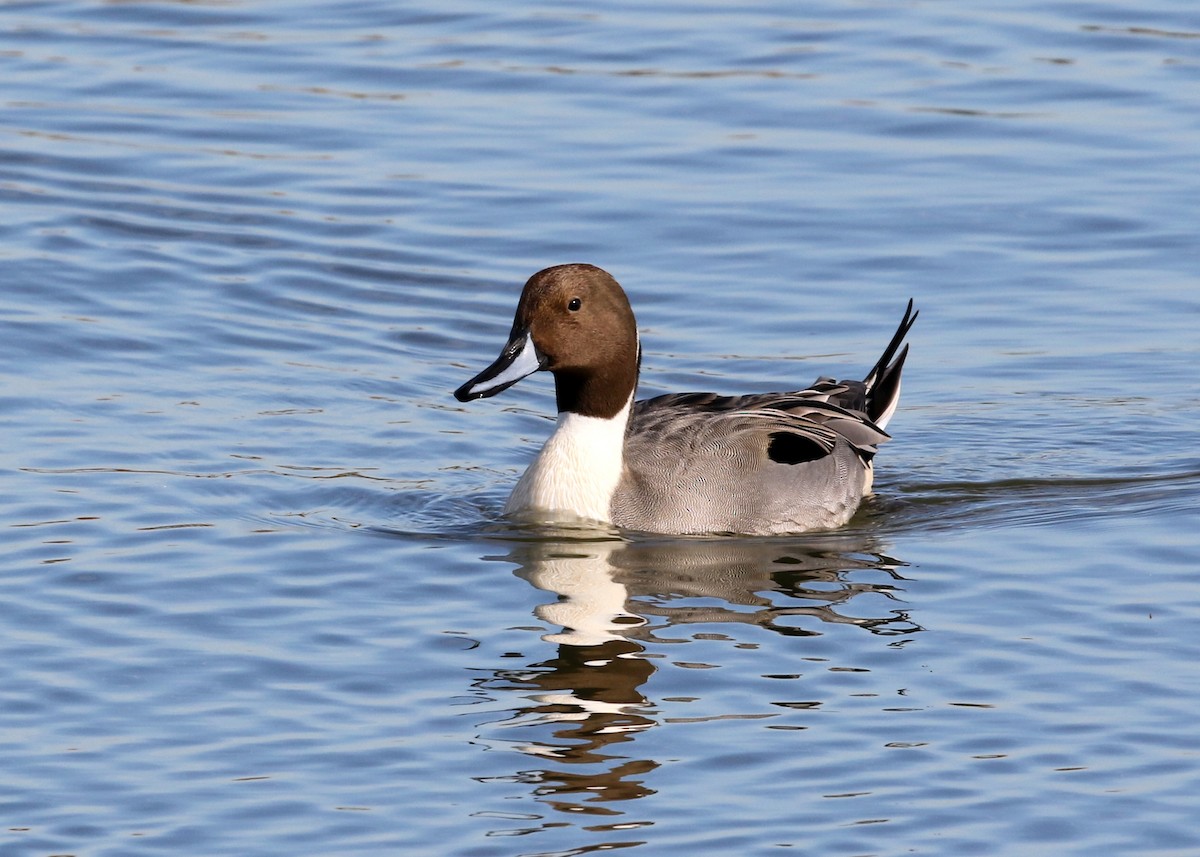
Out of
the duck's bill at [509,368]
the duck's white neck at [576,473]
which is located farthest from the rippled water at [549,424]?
the duck's bill at [509,368]

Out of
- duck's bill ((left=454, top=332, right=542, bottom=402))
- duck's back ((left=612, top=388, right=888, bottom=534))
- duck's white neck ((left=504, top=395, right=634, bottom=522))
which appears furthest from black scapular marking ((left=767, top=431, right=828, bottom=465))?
duck's bill ((left=454, top=332, right=542, bottom=402))

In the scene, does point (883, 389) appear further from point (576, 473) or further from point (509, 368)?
point (509, 368)

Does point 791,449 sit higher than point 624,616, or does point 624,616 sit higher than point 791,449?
point 791,449

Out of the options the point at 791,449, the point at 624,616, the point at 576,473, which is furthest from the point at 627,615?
the point at 791,449

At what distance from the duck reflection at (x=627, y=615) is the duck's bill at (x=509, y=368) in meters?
0.66

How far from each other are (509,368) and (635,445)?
74cm

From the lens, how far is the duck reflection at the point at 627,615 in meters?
6.92

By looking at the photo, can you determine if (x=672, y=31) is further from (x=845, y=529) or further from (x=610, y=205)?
(x=845, y=529)

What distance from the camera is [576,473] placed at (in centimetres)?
952

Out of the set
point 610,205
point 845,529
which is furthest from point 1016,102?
point 845,529

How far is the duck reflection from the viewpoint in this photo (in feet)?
22.7

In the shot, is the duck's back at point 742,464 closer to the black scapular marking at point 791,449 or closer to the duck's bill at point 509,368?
the black scapular marking at point 791,449

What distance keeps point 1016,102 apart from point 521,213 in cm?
407

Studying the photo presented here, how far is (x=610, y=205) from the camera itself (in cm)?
1391
